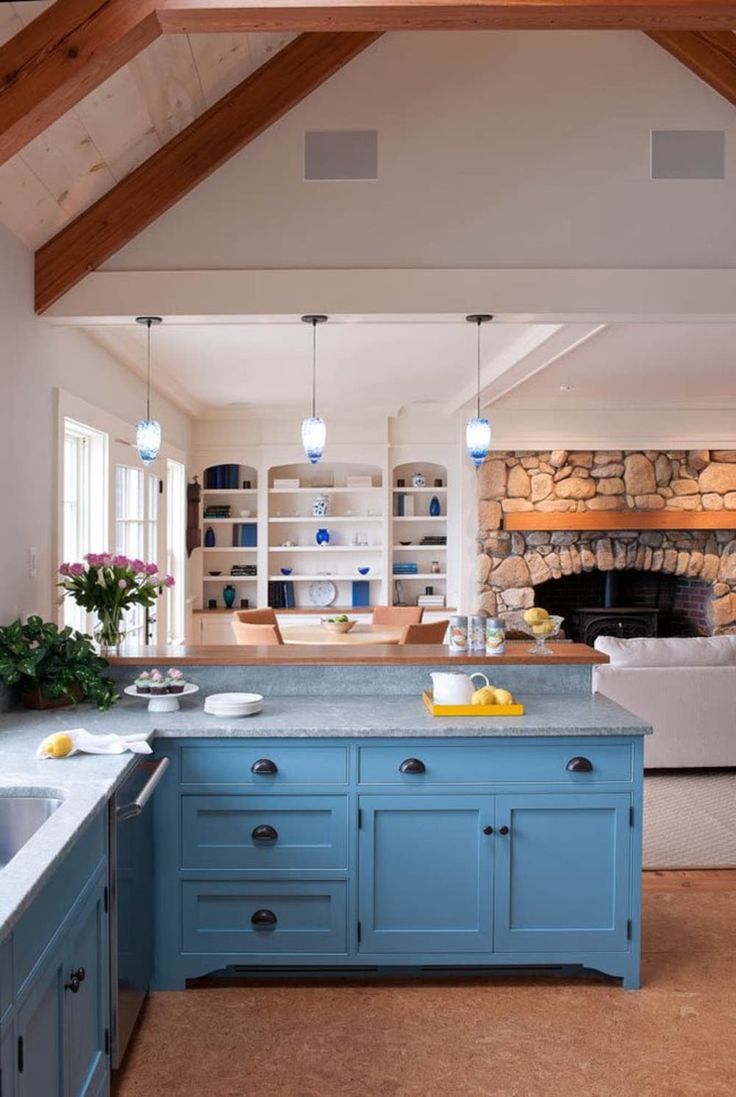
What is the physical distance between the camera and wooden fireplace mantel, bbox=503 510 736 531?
335 inches

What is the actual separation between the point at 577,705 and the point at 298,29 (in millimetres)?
2393

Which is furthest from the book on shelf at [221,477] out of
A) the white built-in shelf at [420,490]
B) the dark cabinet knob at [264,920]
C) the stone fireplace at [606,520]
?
the dark cabinet knob at [264,920]

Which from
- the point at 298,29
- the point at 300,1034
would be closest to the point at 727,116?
the point at 298,29

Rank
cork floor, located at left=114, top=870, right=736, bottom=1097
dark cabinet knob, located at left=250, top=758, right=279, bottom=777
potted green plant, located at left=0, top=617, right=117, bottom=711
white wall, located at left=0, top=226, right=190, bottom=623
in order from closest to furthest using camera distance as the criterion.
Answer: cork floor, located at left=114, top=870, right=736, bottom=1097 < dark cabinet knob, located at left=250, top=758, right=279, bottom=777 < potted green plant, located at left=0, top=617, right=117, bottom=711 < white wall, located at left=0, top=226, right=190, bottom=623

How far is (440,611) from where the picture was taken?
8711 mm

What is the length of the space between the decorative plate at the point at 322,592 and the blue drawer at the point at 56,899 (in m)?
6.73

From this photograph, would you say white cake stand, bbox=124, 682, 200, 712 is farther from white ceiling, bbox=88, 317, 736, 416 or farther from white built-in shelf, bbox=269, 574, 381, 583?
white built-in shelf, bbox=269, 574, 381, 583

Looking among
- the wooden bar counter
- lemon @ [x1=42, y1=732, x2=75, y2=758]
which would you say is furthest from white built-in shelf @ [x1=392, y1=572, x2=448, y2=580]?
lemon @ [x1=42, y1=732, x2=75, y2=758]

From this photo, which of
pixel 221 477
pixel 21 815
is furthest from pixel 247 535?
pixel 21 815

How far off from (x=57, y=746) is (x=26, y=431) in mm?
1493

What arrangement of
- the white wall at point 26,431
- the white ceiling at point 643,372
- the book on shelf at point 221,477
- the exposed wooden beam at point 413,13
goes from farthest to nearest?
the book on shelf at point 221,477
the white ceiling at point 643,372
the white wall at point 26,431
the exposed wooden beam at point 413,13

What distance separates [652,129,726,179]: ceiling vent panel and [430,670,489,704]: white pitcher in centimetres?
226

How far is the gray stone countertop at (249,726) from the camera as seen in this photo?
243 cm

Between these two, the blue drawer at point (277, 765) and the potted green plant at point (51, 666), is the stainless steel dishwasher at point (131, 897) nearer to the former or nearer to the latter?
the blue drawer at point (277, 765)
